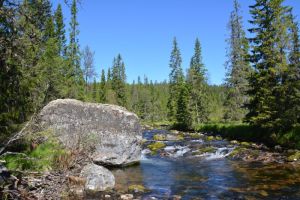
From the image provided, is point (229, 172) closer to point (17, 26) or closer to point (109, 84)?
point (17, 26)

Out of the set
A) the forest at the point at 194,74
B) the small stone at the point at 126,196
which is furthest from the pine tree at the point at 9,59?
the small stone at the point at 126,196

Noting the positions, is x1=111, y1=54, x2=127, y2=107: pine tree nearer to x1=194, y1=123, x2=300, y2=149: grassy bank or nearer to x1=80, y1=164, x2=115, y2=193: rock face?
x1=194, y1=123, x2=300, y2=149: grassy bank

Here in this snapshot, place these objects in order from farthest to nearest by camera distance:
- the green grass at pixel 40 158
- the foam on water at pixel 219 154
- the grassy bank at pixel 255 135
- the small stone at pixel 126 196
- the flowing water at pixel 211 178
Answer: the grassy bank at pixel 255 135 < the foam on water at pixel 219 154 < the flowing water at pixel 211 178 < the small stone at pixel 126 196 < the green grass at pixel 40 158

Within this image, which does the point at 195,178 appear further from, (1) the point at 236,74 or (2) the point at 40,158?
(1) the point at 236,74

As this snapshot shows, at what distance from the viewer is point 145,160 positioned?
1933cm

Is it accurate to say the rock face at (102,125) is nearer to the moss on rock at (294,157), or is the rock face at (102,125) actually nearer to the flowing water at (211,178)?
the flowing water at (211,178)

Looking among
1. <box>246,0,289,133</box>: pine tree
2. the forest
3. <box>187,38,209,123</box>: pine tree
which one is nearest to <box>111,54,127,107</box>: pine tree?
the forest

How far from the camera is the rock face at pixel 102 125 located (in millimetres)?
15555

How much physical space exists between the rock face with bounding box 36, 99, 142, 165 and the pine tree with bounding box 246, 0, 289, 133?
1270 cm

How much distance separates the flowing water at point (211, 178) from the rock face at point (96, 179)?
0.58m

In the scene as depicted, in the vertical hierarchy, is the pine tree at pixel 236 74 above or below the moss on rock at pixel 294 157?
above

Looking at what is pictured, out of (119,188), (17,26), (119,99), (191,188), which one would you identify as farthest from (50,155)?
(119,99)

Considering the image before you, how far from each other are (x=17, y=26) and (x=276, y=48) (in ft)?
77.4

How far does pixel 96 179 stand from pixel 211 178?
18.7 ft
